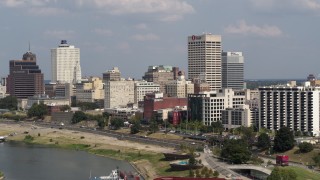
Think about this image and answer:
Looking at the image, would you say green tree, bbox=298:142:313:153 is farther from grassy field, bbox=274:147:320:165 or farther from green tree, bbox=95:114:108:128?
green tree, bbox=95:114:108:128

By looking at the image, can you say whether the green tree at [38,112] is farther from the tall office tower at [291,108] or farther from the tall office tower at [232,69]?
the tall office tower at [232,69]

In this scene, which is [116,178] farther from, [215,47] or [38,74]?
[38,74]

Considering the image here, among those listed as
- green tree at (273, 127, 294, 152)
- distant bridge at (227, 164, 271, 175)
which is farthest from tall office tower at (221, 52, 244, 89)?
distant bridge at (227, 164, 271, 175)

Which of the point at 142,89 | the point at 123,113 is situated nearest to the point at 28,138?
the point at 123,113

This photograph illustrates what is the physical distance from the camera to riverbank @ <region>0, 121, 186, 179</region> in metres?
47.4

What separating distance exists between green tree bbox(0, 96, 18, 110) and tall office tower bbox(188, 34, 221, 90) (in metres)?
32.2

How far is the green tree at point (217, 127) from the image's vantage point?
66.4 metres

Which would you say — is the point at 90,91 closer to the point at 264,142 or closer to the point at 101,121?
the point at 101,121

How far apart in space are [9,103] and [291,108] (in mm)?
67348

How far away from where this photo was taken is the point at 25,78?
12544 cm

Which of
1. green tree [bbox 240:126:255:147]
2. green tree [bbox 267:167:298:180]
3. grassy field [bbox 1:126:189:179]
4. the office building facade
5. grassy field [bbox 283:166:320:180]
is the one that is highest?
the office building facade

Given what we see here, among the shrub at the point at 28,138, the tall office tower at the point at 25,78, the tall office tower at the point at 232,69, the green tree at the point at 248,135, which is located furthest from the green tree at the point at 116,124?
the tall office tower at the point at 232,69

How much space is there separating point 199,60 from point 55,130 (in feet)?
144

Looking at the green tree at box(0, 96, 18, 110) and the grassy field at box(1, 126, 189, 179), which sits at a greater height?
the green tree at box(0, 96, 18, 110)
